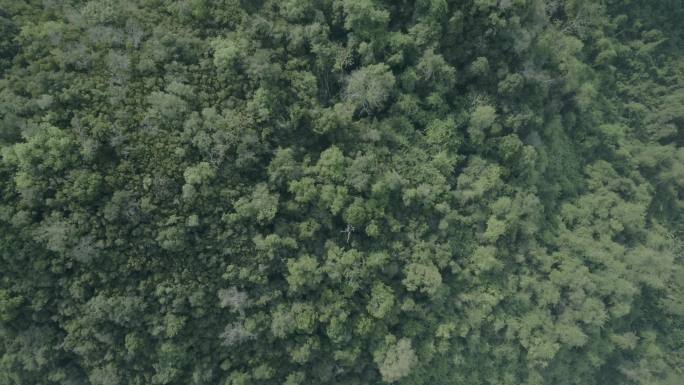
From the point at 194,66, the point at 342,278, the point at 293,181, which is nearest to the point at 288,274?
the point at 342,278

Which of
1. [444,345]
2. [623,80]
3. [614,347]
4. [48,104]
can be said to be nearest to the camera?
[48,104]

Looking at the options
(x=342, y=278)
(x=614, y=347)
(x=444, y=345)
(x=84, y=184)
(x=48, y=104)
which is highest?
(x=48, y=104)

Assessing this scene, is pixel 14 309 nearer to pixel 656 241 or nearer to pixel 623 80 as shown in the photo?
pixel 656 241

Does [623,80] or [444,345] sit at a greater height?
[623,80]

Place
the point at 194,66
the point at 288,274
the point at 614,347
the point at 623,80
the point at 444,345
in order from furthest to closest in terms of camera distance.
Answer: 1. the point at 623,80
2. the point at 614,347
3. the point at 444,345
4. the point at 288,274
5. the point at 194,66

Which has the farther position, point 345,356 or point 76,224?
point 345,356

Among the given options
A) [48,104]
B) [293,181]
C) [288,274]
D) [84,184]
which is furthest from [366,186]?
[48,104]

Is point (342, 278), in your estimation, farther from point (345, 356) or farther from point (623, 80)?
point (623, 80)
